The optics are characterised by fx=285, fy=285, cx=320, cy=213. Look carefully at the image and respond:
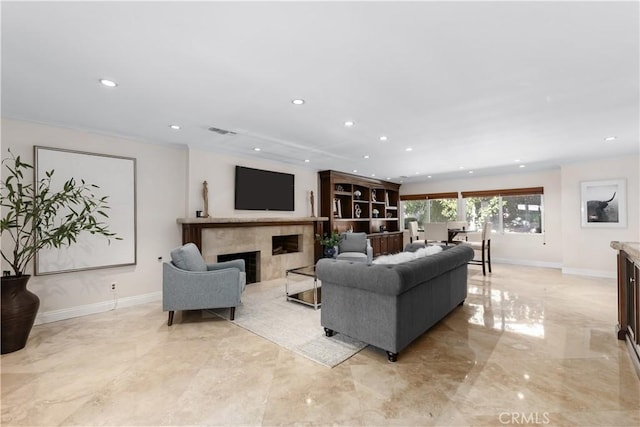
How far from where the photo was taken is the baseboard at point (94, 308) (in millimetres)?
3329

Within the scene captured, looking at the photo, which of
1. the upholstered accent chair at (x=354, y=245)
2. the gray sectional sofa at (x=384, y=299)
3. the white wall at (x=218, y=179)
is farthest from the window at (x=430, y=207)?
the gray sectional sofa at (x=384, y=299)

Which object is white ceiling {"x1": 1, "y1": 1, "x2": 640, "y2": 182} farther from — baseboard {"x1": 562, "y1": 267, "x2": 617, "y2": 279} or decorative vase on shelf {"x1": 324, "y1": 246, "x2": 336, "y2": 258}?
baseboard {"x1": 562, "y1": 267, "x2": 617, "y2": 279}

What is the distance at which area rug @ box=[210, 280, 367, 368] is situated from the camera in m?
2.55

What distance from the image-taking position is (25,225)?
3.21m

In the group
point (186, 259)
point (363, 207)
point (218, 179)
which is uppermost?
point (218, 179)

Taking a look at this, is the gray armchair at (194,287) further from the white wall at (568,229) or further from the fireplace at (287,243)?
the white wall at (568,229)

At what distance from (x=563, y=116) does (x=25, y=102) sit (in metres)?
5.51

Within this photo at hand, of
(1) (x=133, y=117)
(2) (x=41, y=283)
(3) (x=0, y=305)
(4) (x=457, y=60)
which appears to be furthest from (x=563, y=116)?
(2) (x=41, y=283)

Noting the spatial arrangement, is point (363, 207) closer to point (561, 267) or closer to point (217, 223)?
point (217, 223)

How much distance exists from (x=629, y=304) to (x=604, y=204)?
3.97 metres

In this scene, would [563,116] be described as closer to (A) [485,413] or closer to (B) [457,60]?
(B) [457,60]

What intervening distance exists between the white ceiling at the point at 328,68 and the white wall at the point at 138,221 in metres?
0.21

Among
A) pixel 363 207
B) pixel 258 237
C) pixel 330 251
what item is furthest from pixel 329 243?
pixel 363 207

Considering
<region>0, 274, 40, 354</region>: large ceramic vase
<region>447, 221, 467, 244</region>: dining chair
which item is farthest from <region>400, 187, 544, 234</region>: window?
<region>0, 274, 40, 354</region>: large ceramic vase
